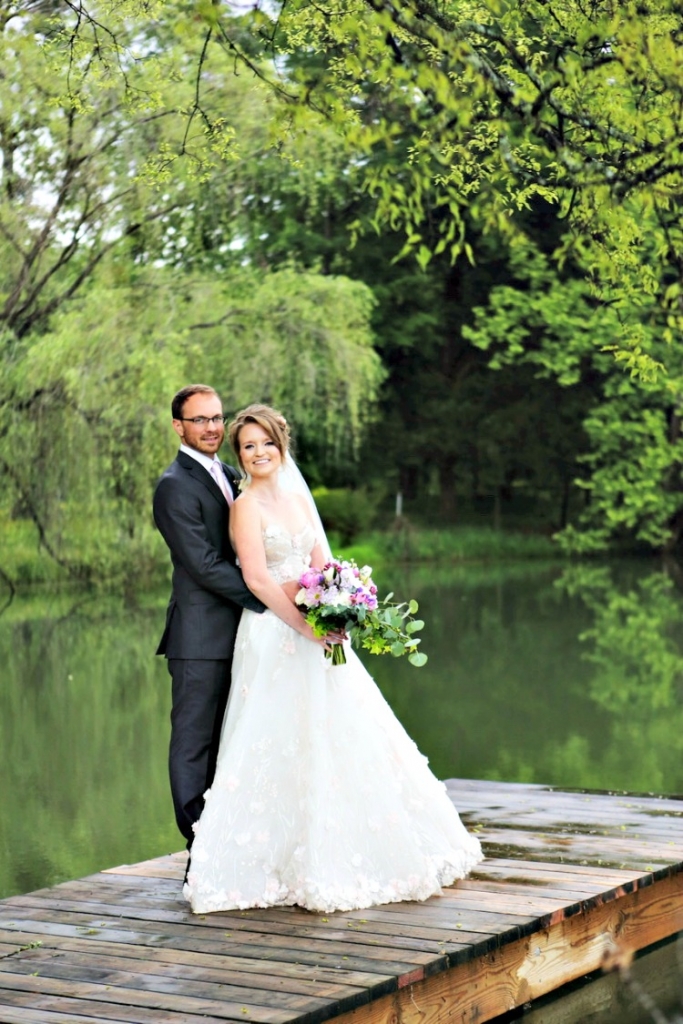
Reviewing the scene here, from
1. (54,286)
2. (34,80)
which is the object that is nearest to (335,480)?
(54,286)

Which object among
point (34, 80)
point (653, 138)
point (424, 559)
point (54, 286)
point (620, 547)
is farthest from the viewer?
point (620, 547)

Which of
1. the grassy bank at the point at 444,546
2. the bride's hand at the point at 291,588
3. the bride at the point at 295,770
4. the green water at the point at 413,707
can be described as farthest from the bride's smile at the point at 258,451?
the grassy bank at the point at 444,546

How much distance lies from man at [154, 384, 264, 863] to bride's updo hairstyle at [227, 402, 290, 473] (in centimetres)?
5

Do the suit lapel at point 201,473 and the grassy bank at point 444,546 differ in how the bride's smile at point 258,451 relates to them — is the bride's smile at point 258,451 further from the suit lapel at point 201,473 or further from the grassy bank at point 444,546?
the grassy bank at point 444,546

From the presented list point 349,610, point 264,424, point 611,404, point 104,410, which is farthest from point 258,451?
point 611,404

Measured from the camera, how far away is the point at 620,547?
100 feet

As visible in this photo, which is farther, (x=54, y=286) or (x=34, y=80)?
(x=54, y=286)

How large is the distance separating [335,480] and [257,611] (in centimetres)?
2395

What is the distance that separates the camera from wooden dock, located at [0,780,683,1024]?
3619 millimetres

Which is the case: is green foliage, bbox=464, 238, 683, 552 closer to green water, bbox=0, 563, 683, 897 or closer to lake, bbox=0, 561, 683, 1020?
lake, bbox=0, 561, 683, 1020

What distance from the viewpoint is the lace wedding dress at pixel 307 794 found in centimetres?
452

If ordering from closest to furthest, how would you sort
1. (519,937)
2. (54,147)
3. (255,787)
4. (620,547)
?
(519,937)
(255,787)
(54,147)
(620,547)

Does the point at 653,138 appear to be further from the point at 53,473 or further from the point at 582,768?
the point at 53,473

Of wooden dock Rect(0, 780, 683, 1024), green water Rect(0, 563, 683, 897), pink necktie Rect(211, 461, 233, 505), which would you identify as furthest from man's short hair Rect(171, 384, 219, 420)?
green water Rect(0, 563, 683, 897)
